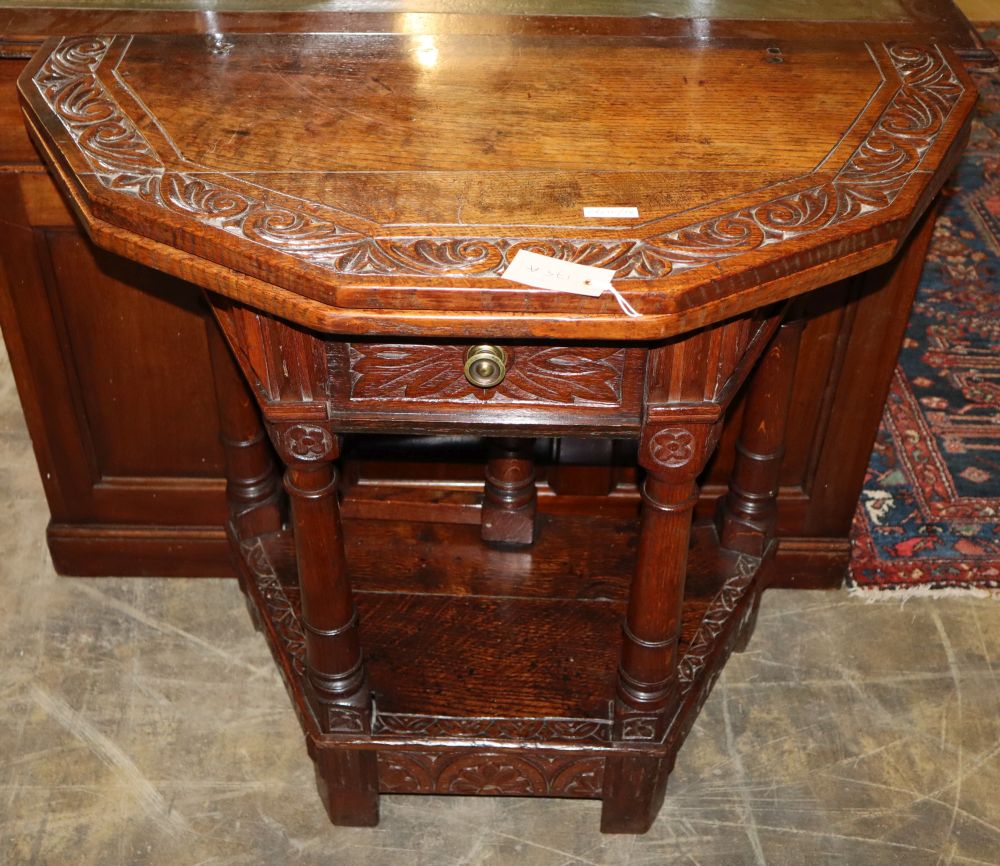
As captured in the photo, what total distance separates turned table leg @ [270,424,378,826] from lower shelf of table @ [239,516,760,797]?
38 mm

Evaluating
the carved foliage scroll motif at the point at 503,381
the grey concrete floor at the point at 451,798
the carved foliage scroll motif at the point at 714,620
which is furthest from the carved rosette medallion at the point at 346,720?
the carved foliage scroll motif at the point at 503,381

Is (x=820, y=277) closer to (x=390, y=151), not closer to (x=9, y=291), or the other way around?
(x=390, y=151)

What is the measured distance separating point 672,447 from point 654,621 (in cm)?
35

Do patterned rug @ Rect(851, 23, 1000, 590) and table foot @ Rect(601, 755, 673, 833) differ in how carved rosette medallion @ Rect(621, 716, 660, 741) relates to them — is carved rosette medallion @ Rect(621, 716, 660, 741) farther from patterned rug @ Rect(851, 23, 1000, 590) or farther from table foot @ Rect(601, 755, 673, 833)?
patterned rug @ Rect(851, 23, 1000, 590)

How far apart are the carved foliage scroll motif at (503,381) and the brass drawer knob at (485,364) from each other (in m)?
0.02

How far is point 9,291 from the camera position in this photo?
6.86 feet

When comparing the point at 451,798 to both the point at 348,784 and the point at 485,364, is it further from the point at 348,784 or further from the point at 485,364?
the point at 485,364

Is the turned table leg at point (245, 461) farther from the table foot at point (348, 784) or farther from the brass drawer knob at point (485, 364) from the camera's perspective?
the brass drawer knob at point (485, 364)

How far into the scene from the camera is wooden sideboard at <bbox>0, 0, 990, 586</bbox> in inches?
71.7

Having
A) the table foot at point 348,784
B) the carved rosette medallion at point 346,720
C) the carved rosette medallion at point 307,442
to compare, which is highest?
the carved rosette medallion at point 307,442

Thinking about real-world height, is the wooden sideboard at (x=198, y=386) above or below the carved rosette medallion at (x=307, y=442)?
below

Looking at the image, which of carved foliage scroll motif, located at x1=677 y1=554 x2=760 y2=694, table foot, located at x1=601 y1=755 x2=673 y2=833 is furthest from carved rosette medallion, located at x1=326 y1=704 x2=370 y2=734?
carved foliage scroll motif, located at x1=677 y1=554 x2=760 y2=694

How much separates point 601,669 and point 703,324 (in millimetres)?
848

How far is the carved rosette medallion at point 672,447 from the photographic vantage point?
4.81 feet
